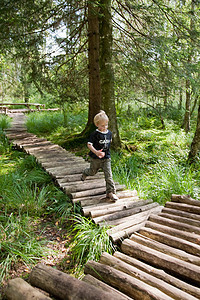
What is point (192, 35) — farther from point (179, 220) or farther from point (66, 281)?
point (66, 281)

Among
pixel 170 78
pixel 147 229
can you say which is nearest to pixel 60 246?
pixel 147 229

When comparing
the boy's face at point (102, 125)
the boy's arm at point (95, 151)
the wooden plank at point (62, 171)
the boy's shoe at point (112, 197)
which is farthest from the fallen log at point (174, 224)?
the wooden plank at point (62, 171)

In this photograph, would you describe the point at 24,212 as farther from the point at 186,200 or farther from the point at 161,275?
the point at 186,200

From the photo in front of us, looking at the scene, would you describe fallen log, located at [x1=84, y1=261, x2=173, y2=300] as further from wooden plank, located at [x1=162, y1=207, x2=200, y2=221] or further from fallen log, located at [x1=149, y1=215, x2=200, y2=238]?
wooden plank, located at [x1=162, y1=207, x2=200, y2=221]

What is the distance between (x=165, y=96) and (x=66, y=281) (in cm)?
604

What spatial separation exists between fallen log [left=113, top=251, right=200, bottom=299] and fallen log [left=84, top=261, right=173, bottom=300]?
22 cm

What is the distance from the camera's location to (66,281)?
226 cm

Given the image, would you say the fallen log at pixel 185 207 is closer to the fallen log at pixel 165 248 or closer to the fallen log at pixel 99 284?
the fallen log at pixel 165 248

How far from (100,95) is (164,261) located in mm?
6509

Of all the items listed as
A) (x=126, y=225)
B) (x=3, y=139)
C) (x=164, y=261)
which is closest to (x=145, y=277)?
(x=164, y=261)

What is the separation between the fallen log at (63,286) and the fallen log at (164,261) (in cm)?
83

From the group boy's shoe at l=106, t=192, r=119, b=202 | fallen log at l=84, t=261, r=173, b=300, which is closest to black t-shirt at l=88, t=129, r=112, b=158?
boy's shoe at l=106, t=192, r=119, b=202

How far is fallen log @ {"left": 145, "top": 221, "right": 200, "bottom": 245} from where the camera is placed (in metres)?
2.92

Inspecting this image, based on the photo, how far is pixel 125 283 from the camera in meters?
2.33
